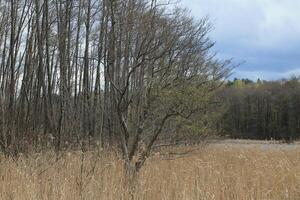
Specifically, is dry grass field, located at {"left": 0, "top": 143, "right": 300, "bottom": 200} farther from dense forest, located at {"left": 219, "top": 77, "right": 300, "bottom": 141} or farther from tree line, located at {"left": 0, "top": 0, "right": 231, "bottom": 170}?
dense forest, located at {"left": 219, "top": 77, "right": 300, "bottom": 141}

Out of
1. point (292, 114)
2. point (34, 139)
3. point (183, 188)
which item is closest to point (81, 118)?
point (34, 139)

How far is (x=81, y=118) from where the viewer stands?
10.6 meters

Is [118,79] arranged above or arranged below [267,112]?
below

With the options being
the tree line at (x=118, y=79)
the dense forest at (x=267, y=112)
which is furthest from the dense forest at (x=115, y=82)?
the dense forest at (x=267, y=112)

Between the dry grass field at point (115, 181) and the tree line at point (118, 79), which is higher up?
the tree line at point (118, 79)

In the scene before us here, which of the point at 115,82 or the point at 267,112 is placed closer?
the point at 115,82

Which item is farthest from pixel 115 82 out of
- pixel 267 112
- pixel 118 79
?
pixel 267 112

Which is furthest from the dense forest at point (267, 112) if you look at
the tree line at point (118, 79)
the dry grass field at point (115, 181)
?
the dry grass field at point (115, 181)

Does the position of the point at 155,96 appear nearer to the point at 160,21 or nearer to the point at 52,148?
the point at 160,21

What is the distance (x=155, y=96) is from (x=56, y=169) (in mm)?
1807

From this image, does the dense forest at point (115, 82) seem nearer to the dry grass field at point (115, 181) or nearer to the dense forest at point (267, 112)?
the dry grass field at point (115, 181)

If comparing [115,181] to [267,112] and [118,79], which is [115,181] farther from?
[267,112]

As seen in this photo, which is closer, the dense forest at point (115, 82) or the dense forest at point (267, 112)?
the dense forest at point (115, 82)

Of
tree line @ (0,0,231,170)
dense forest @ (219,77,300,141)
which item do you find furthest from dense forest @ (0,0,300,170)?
dense forest @ (219,77,300,141)
